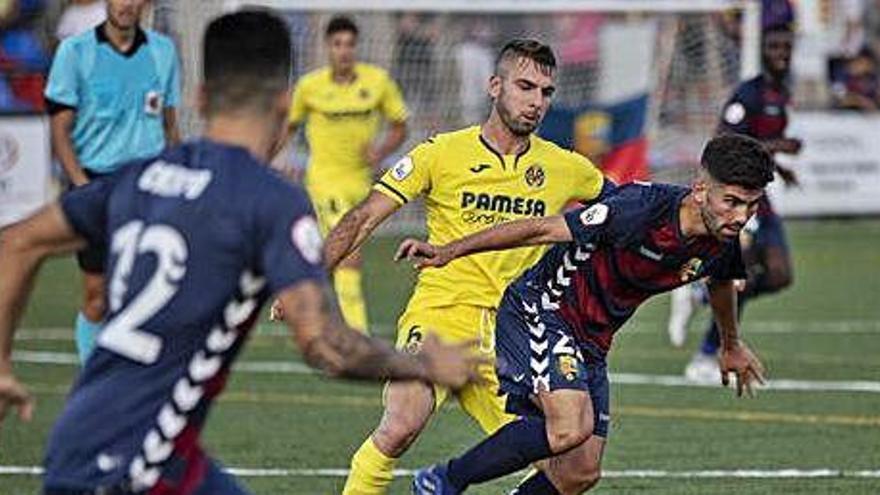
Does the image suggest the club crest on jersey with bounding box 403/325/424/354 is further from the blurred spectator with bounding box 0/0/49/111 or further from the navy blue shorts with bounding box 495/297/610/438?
the blurred spectator with bounding box 0/0/49/111

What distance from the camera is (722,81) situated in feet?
85.9

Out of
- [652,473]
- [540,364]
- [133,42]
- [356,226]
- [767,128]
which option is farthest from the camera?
[767,128]

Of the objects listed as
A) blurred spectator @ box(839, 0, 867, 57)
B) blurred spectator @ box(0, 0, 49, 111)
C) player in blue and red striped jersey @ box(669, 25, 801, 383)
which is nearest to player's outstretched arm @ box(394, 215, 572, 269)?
player in blue and red striped jersey @ box(669, 25, 801, 383)

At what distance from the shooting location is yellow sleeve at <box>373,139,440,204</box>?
1023 centimetres

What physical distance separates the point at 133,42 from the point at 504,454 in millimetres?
4752

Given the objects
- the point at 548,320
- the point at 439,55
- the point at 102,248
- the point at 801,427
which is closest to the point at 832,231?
the point at 439,55

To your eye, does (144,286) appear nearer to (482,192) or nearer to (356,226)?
(356,226)

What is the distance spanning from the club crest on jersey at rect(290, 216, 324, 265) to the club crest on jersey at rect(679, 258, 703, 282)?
3.50 meters

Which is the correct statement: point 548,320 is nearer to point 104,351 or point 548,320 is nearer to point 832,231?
point 104,351

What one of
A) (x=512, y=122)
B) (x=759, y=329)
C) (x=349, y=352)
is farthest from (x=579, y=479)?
(x=759, y=329)

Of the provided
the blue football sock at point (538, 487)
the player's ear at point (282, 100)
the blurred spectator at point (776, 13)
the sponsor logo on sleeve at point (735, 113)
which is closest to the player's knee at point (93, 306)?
the blue football sock at point (538, 487)

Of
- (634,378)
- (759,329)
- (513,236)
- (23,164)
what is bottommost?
(759,329)

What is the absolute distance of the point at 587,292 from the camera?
969 cm

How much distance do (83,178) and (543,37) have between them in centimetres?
1451
